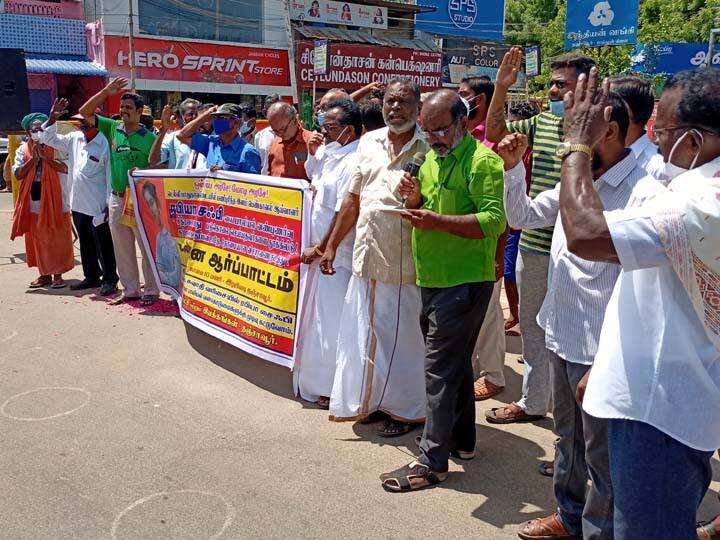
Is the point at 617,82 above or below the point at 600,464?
above

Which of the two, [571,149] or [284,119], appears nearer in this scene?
[571,149]

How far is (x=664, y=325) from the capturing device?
5.83 feet

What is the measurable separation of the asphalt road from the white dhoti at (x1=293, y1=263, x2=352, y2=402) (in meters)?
0.16

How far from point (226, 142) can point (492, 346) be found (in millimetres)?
2843

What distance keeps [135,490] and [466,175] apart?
2.06m

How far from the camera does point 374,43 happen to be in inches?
1228

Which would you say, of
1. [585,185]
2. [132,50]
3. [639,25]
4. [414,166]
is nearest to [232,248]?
[414,166]

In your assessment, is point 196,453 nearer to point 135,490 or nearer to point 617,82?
point 135,490

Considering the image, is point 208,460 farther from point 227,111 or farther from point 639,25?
point 639,25

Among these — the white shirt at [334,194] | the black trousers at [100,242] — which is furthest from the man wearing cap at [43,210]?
the white shirt at [334,194]

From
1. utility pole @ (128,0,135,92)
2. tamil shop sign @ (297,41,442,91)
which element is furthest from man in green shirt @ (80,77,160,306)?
tamil shop sign @ (297,41,442,91)

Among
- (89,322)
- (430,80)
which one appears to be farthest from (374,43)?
(89,322)

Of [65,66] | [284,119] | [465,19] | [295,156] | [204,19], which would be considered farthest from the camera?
[465,19]

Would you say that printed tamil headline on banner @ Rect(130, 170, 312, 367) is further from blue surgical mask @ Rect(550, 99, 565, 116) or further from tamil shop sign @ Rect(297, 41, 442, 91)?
tamil shop sign @ Rect(297, 41, 442, 91)
